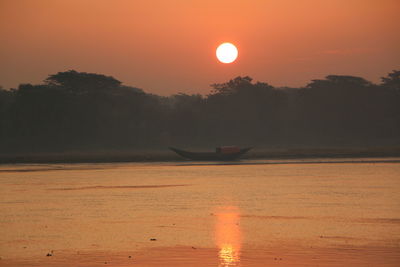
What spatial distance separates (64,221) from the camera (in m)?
29.5

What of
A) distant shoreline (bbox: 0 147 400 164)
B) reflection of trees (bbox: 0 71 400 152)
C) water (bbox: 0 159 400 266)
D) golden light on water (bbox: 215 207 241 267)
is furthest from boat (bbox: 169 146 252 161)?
golden light on water (bbox: 215 207 241 267)

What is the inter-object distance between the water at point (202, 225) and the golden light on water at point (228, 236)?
31mm

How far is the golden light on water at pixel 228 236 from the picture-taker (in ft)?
65.6

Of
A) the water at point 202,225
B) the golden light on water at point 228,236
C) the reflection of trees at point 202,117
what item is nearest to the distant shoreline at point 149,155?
the reflection of trees at point 202,117

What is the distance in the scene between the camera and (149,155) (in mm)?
117312

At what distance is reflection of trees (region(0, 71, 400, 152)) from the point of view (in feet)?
Answer: 417

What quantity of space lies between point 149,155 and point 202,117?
2503cm

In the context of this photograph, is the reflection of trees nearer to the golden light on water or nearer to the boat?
the boat

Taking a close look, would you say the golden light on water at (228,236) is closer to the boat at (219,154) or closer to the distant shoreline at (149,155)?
the boat at (219,154)

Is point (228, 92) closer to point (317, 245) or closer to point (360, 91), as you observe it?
point (360, 91)

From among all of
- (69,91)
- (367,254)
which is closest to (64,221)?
(367,254)

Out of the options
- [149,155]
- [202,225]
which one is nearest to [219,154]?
[149,155]

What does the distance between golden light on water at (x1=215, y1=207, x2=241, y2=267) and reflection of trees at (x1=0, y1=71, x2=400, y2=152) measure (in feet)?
315

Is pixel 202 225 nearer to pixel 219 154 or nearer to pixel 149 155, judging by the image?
pixel 219 154
